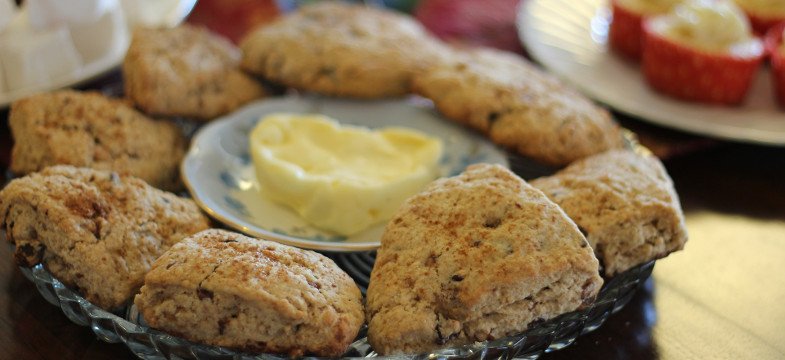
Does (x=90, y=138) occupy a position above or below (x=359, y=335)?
above

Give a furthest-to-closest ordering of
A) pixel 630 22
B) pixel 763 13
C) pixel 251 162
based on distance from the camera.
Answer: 1. pixel 763 13
2. pixel 630 22
3. pixel 251 162

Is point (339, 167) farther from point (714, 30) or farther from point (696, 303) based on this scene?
point (714, 30)

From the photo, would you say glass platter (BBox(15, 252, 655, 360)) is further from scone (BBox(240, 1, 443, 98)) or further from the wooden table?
scone (BBox(240, 1, 443, 98))

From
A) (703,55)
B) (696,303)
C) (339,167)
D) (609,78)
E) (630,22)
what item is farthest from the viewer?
(630,22)

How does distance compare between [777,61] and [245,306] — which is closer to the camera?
[245,306]

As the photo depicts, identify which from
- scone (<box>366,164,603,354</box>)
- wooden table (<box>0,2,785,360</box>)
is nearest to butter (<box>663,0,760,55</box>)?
wooden table (<box>0,2,785,360</box>)

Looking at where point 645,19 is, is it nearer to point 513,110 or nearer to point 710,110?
point 710,110

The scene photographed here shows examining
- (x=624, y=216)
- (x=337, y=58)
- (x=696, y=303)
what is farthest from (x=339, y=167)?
(x=696, y=303)
